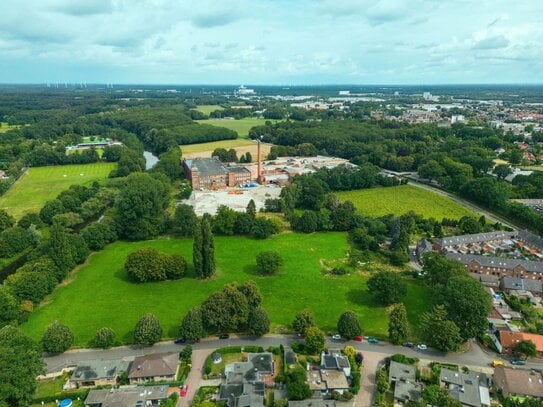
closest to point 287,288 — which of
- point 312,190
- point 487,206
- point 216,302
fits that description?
point 216,302

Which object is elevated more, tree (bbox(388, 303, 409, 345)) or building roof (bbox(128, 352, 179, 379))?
tree (bbox(388, 303, 409, 345))

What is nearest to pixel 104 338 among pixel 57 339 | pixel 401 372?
pixel 57 339

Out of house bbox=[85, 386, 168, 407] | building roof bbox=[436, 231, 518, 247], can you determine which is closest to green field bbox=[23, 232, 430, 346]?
house bbox=[85, 386, 168, 407]

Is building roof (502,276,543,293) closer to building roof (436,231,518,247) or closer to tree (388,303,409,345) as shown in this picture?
building roof (436,231,518,247)

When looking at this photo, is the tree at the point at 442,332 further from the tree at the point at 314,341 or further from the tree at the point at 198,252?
the tree at the point at 198,252

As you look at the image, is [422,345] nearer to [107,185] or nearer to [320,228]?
[320,228]

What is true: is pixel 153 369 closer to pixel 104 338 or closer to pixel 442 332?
pixel 104 338
